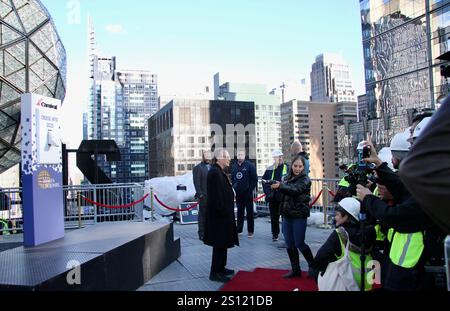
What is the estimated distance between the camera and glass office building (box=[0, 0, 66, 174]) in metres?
14.8

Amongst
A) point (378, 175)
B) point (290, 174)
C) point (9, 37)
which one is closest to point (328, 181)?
point (290, 174)

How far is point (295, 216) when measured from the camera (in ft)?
18.3

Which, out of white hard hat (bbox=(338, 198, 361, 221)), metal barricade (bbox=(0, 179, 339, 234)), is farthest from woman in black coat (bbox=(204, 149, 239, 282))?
metal barricade (bbox=(0, 179, 339, 234))

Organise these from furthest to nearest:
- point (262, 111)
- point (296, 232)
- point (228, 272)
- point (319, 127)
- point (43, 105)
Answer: point (319, 127) < point (262, 111) < point (43, 105) < point (228, 272) < point (296, 232)

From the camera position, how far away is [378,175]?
3.08 metres

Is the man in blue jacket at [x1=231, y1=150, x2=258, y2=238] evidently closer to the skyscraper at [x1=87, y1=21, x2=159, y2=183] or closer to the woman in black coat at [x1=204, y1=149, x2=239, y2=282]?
the woman in black coat at [x1=204, y1=149, x2=239, y2=282]

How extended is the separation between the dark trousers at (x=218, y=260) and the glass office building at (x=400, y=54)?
67926 mm

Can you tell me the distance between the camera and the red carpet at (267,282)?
5.07 metres

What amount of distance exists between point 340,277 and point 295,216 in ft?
6.70

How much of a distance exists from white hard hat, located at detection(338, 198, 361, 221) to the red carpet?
63.4 inches

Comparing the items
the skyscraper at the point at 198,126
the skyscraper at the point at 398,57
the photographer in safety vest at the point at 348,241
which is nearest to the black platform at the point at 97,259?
the photographer in safety vest at the point at 348,241

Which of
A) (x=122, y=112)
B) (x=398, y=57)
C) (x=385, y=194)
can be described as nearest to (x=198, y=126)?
(x=398, y=57)

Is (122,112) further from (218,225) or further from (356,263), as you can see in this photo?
(356,263)

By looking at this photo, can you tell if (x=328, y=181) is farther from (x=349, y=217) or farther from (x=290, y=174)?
(x=349, y=217)
